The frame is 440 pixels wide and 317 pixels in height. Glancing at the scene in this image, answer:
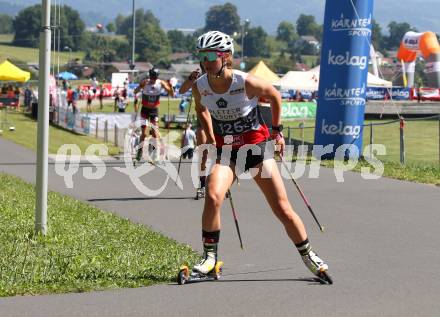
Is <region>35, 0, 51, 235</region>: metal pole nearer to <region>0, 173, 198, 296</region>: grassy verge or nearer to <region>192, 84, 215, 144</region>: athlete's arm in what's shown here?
<region>0, 173, 198, 296</region>: grassy verge

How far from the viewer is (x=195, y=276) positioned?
25.2 feet

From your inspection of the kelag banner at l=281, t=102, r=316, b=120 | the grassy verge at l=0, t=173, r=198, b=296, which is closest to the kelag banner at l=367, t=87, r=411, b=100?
the kelag banner at l=281, t=102, r=316, b=120

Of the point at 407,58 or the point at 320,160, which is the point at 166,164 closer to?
the point at 320,160

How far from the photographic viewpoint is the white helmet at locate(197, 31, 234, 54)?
7.60 metres

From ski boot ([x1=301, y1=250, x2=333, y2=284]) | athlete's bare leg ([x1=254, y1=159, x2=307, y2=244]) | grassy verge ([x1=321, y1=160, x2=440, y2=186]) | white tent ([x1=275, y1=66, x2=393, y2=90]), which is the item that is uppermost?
athlete's bare leg ([x1=254, y1=159, x2=307, y2=244])

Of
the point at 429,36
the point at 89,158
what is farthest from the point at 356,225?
the point at 429,36

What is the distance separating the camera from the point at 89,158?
23672mm

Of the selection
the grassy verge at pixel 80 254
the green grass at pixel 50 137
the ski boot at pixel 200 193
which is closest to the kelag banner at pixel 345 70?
the ski boot at pixel 200 193

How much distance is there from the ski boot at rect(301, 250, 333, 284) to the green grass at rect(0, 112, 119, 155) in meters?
22.8

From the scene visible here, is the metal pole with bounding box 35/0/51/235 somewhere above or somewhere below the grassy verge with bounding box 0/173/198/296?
above

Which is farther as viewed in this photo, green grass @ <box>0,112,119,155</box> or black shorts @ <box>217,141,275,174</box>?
green grass @ <box>0,112,119,155</box>

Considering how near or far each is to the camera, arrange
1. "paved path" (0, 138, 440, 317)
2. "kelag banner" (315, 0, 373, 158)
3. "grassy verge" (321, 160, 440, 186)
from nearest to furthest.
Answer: "paved path" (0, 138, 440, 317) < "grassy verge" (321, 160, 440, 186) < "kelag banner" (315, 0, 373, 158)

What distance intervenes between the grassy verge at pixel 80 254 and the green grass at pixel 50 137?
19.3 meters

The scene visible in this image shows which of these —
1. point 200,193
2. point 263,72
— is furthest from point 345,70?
point 263,72
